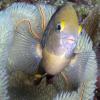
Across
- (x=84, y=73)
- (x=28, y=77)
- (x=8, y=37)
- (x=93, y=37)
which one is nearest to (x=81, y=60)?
(x=84, y=73)

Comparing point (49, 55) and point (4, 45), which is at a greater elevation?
point (4, 45)

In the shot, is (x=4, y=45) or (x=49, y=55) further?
(x=49, y=55)

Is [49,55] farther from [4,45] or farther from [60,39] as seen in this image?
[4,45]

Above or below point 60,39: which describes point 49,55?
below

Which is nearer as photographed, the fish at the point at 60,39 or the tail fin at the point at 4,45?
the tail fin at the point at 4,45

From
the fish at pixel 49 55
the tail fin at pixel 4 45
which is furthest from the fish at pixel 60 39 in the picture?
the tail fin at pixel 4 45

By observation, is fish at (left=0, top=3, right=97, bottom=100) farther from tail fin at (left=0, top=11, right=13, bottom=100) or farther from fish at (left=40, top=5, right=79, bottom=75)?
tail fin at (left=0, top=11, right=13, bottom=100)

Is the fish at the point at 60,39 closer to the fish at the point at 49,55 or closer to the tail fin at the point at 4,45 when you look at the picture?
the fish at the point at 49,55

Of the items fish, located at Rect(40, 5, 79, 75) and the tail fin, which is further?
fish, located at Rect(40, 5, 79, 75)

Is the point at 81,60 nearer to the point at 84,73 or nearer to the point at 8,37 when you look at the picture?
the point at 84,73

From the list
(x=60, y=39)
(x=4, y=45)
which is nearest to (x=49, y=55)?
(x=60, y=39)

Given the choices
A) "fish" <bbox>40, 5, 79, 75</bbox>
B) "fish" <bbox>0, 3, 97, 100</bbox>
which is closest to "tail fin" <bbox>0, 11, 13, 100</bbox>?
"fish" <bbox>0, 3, 97, 100</bbox>
